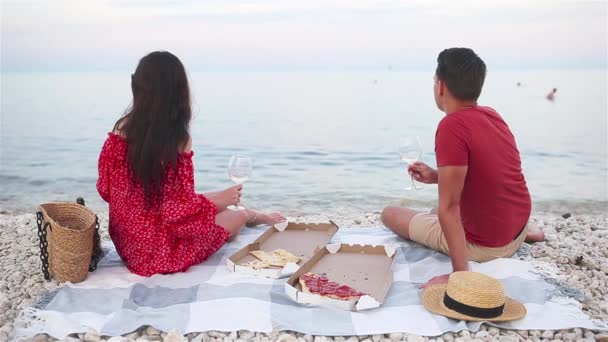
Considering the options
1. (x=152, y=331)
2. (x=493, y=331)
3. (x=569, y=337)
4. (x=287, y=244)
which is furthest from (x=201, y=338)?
(x=569, y=337)

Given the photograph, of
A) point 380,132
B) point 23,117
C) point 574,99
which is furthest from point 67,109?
point 574,99

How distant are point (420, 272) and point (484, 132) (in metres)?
1.05

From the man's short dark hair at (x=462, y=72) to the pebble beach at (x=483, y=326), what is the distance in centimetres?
135

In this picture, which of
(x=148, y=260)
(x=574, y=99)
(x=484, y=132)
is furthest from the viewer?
(x=574, y=99)

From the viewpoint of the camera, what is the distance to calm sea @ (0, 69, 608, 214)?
1023cm

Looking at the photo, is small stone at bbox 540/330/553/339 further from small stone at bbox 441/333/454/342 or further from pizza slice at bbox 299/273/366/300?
pizza slice at bbox 299/273/366/300

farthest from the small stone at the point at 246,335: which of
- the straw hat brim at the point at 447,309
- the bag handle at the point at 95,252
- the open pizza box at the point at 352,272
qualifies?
the bag handle at the point at 95,252

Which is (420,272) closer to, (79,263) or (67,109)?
(79,263)

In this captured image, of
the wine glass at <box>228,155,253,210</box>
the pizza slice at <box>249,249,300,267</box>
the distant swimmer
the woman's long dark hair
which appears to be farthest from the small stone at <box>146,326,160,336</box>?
the distant swimmer

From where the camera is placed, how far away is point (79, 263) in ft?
14.5

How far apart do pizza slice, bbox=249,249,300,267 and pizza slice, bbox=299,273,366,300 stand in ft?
1.31

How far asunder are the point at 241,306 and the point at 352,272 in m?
0.91

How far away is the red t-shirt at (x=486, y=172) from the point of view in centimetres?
423

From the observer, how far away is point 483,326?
12.4ft
